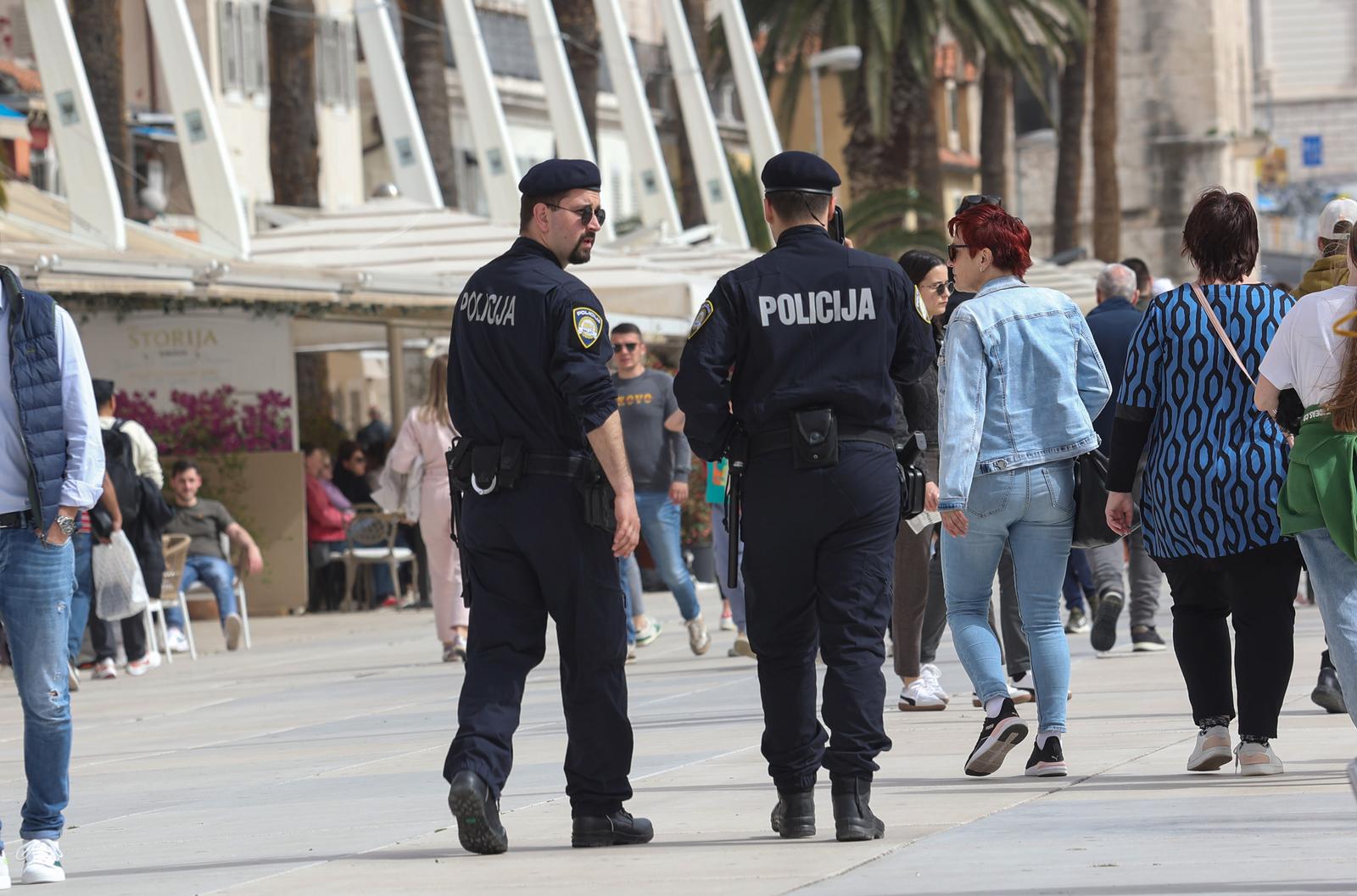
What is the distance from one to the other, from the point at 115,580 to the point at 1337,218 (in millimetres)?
8546

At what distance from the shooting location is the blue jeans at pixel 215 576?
17.5 m

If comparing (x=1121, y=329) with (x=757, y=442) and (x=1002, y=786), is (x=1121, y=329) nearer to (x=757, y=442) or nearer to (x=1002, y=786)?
(x=1002, y=786)

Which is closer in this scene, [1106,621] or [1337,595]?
[1337,595]

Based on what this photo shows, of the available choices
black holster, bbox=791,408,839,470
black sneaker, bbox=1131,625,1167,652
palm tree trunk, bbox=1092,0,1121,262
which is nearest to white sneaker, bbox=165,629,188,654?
black sneaker, bbox=1131,625,1167,652

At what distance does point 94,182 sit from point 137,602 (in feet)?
20.6

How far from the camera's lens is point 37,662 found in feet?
22.9

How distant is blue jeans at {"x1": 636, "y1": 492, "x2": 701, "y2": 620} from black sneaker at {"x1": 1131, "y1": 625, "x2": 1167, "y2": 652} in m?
2.67

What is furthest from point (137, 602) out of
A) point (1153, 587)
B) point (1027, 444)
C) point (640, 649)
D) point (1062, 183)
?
point (1062, 183)

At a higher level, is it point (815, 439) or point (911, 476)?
point (815, 439)

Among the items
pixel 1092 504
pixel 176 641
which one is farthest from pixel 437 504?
pixel 1092 504

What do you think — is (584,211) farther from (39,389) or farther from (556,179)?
(39,389)

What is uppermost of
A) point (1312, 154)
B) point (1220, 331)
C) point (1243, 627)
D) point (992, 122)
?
point (1312, 154)

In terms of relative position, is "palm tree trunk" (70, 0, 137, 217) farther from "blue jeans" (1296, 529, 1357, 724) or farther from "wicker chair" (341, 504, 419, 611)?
"blue jeans" (1296, 529, 1357, 724)

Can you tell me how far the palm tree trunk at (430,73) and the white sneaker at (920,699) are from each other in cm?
1959
